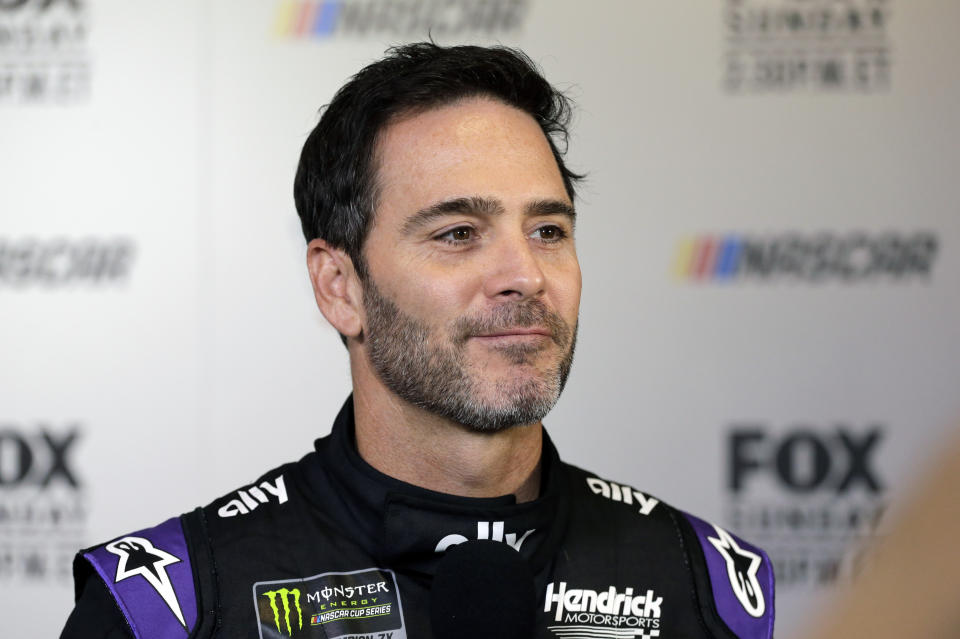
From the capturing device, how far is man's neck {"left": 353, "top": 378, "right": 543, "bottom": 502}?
4.88 ft

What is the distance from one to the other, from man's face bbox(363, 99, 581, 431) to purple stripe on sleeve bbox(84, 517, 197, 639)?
1.17 feet

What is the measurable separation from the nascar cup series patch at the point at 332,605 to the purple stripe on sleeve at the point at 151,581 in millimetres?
90

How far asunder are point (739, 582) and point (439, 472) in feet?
1.51

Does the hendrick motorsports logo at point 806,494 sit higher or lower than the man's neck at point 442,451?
lower

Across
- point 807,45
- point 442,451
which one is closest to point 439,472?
point 442,451

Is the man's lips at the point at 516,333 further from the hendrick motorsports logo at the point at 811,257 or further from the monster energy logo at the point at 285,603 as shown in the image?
the hendrick motorsports logo at the point at 811,257

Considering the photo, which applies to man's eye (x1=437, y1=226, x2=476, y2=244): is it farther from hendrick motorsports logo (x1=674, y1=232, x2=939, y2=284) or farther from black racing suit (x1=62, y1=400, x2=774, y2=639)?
hendrick motorsports logo (x1=674, y1=232, x2=939, y2=284)

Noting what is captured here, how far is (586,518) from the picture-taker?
163 cm

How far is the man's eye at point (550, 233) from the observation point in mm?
1542

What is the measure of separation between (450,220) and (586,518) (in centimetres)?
48

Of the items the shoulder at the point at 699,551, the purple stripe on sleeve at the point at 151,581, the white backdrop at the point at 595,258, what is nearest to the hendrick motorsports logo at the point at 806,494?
the white backdrop at the point at 595,258

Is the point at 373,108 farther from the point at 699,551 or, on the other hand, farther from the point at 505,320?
the point at 699,551

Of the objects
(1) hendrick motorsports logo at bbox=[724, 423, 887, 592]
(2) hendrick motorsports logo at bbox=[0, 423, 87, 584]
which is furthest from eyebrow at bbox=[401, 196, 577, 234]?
(2) hendrick motorsports logo at bbox=[0, 423, 87, 584]

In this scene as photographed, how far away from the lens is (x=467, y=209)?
1.47m
